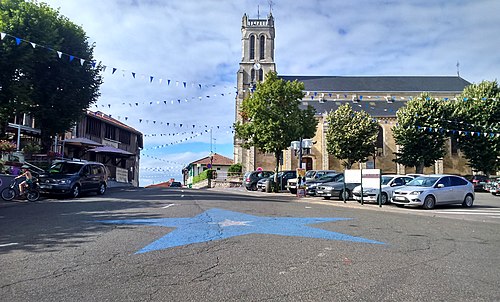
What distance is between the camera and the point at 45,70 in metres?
20.7

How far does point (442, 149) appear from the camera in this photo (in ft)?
137

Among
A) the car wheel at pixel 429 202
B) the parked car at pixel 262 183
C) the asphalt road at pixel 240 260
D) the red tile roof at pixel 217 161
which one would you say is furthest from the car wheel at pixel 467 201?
the red tile roof at pixel 217 161

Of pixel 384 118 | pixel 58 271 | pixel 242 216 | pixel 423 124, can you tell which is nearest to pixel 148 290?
pixel 58 271

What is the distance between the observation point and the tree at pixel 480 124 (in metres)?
38.2

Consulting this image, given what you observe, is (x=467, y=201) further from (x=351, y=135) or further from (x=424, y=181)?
(x=351, y=135)

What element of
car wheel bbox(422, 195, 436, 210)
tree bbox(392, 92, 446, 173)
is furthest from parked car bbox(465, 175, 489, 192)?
car wheel bbox(422, 195, 436, 210)

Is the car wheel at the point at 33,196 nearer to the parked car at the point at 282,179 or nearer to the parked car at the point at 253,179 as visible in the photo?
the parked car at the point at 282,179

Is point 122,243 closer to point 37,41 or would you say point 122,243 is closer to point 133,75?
point 133,75

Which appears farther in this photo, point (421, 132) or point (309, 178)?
point (421, 132)

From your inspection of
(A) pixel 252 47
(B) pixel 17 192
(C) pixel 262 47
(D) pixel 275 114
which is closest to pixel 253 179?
(D) pixel 275 114

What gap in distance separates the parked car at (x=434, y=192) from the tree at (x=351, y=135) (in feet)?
90.5

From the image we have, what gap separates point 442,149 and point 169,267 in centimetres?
4290

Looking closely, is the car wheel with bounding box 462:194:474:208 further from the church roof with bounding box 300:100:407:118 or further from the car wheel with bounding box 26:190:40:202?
the church roof with bounding box 300:100:407:118

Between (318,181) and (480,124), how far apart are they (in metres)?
25.3
